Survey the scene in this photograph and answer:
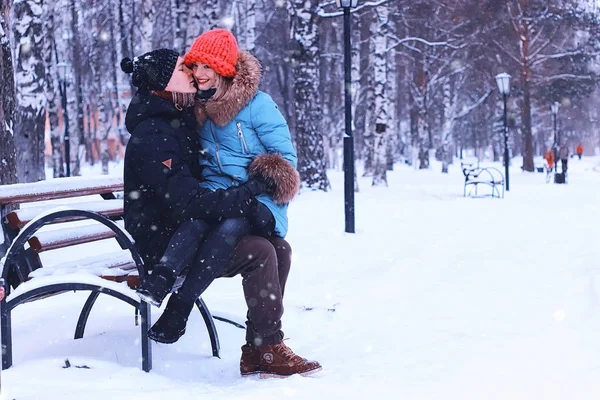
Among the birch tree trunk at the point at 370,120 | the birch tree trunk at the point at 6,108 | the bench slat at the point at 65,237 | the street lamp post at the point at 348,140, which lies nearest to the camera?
the bench slat at the point at 65,237

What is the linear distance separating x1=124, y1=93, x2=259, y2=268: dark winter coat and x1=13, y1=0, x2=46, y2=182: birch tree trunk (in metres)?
8.67

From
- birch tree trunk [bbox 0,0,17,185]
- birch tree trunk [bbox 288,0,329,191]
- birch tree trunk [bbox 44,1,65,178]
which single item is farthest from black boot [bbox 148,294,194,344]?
birch tree trunk [bbox 44,1,65,178]

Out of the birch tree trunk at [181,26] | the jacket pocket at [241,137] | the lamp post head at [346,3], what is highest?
the birch tree trunk at [181,26]

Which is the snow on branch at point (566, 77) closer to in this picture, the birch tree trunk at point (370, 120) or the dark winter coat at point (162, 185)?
the birch tree trunk at point (370, 120)

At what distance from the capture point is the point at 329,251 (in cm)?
855

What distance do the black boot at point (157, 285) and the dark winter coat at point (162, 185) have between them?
30cm

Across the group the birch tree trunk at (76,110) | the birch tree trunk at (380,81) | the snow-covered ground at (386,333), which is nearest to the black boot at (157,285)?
the snow-covered ground at (386,333)

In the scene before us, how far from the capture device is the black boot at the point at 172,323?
3.71 metres

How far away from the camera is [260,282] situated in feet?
12.5

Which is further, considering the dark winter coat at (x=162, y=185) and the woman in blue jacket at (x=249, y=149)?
the woman in blue jacket at (x=249, y=149)

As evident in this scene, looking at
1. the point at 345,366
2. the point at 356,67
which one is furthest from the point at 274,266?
the point at 356,67

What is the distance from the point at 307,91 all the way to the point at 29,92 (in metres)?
6.36

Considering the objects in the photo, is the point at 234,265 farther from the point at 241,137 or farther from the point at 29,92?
the point at 29,92

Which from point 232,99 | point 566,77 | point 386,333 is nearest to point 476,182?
point 386,333
